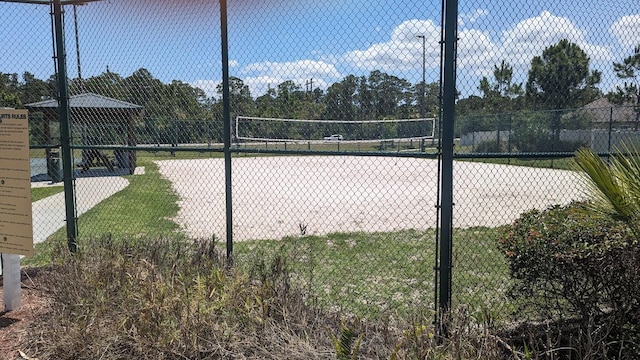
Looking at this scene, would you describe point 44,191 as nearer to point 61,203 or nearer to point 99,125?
point 61,203

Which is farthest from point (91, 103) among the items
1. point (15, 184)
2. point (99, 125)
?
point (15, 184)

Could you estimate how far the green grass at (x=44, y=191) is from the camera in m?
13.1

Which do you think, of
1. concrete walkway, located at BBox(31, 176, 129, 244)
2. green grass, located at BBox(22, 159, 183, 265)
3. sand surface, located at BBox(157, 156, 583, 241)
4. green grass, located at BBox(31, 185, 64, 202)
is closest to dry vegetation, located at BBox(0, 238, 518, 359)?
sand surface, located at BBox(157, 156, 583, 241)

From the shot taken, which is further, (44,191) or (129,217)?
(44,191)

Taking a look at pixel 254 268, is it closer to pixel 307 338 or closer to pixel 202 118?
pixel 307 338

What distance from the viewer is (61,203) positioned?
11.7 metres

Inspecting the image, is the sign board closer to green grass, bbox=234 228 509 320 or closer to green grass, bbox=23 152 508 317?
green grass, bbox=23 152 508 317

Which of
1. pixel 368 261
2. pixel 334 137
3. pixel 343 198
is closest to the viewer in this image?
pixel 368 261

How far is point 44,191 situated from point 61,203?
320cm

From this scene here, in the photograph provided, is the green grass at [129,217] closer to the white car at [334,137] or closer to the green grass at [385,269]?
the green grass at [385,269]

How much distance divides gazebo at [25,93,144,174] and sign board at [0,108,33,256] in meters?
1.60

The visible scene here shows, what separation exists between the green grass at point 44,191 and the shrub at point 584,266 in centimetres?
1244

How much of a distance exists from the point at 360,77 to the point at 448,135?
1.17 m

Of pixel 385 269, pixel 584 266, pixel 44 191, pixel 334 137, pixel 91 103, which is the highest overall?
pixel 91 103
